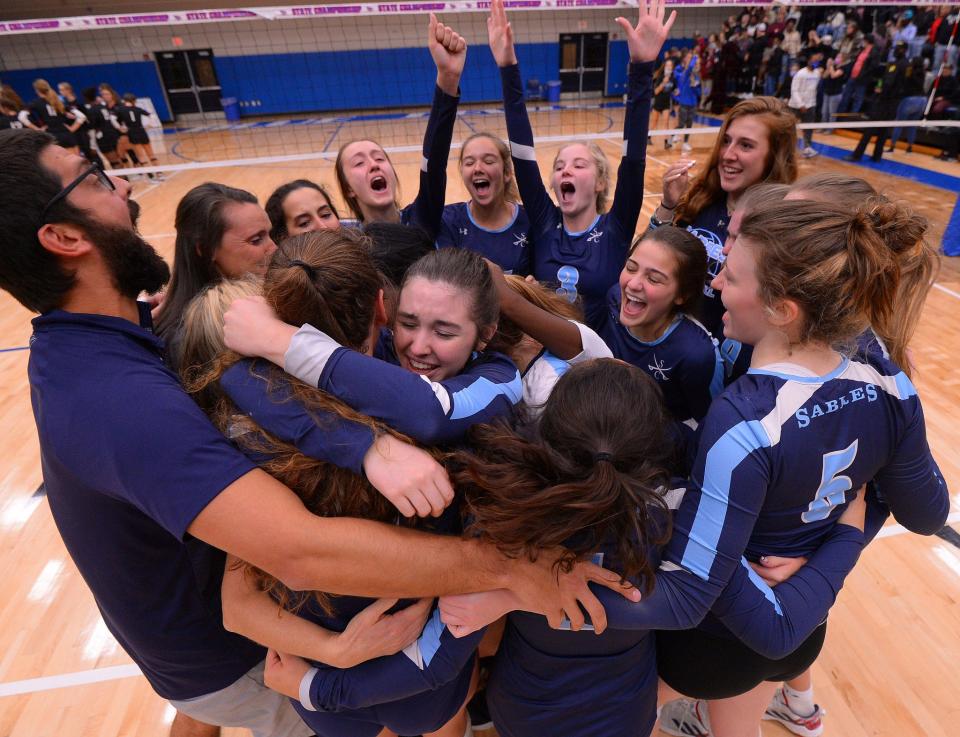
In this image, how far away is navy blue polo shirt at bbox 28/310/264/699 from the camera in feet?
3.42

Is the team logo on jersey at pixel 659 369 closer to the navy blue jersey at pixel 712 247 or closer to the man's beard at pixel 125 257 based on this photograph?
the navy blue jersey at pixel 712 247

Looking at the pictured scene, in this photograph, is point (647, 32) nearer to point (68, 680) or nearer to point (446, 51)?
point (446, 51)

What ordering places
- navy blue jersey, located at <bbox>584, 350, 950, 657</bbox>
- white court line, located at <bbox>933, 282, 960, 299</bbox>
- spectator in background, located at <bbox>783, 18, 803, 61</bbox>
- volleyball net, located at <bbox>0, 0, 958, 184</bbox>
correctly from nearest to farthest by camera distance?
1. navy blue jersey, located at <bbox>584, 350, 950, 657</bbox>
2. white court line, located at <bbox>933, 282, 960, 299</bbox>
3. spectator in background, located at <bbox>783, 18, 803, 61</bbox>
4. volleyball net, located at <bbox>0, 0, 958, 184</bbox>

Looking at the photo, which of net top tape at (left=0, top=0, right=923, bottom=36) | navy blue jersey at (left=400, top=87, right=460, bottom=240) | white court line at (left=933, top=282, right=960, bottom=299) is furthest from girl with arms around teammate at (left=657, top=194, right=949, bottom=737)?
white court line at (left=933, top=282, right=960, bottom=299)

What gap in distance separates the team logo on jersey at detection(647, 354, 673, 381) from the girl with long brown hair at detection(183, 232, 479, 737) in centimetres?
118

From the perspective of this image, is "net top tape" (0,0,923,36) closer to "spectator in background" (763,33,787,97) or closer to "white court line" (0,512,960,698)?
"white court line" (0,512,960,698)

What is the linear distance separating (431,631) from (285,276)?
898 millimetres

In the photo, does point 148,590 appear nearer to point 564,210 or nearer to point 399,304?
point 399,304

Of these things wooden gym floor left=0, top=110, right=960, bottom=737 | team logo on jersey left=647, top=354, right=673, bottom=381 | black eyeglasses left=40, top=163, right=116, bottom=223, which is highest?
black eyeglasses left=40, top=163, right=116, bottom=223

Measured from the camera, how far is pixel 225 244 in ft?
6.93

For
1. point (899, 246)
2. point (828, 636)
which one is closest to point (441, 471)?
point (899, 246)

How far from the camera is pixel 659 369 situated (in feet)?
6.98

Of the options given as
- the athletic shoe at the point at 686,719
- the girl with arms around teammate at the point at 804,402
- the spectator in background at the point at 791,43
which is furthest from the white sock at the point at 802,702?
the spectator in background at the point at 791,43

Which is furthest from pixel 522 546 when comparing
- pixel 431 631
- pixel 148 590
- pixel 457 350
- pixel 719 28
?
pixel 719 28
